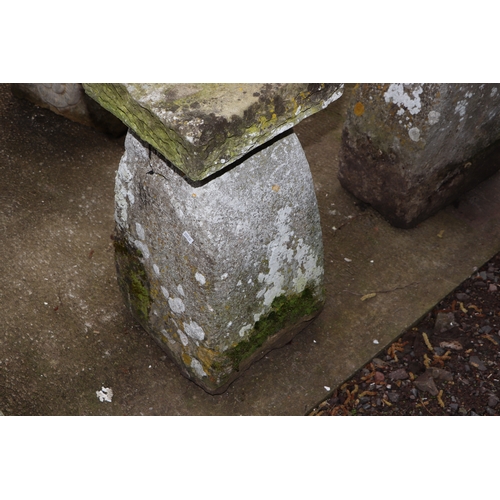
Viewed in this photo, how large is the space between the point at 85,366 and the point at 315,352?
104cm

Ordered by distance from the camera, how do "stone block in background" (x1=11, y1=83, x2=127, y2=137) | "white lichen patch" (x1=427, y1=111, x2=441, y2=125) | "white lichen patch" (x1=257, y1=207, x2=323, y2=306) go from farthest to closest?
1. "stone block in background" (x1=11, y1=83, x2=127, y2=137)
2. "white lichen patch" (x1=427, y1=111, x2=441, y2=125)
3. "white lichen patch" (x1=257, y1=207, x2=323, y2=306)

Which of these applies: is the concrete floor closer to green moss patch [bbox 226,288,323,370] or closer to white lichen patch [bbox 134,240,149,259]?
green moss patch [bbox 226,288,323,370]

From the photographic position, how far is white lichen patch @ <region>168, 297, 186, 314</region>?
2.67 m

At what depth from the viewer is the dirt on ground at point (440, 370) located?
2949mm

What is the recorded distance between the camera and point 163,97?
203cm

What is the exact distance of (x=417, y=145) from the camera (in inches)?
131

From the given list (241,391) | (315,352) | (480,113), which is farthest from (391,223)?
(241,391)

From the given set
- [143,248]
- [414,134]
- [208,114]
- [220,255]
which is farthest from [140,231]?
[414,134]

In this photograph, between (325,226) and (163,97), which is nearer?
(163,97)

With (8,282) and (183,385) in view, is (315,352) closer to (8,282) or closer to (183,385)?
(183,385)

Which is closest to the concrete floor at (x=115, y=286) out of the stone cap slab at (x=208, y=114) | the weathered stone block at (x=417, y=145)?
the weathered stone block at (x=417, y=145)

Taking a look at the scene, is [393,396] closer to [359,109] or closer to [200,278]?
[200,278]

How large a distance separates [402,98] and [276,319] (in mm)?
1281

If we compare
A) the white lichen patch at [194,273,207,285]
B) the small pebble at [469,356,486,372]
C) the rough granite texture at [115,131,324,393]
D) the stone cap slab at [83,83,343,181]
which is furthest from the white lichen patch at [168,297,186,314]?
the small pebble at [469,356,486,372]
